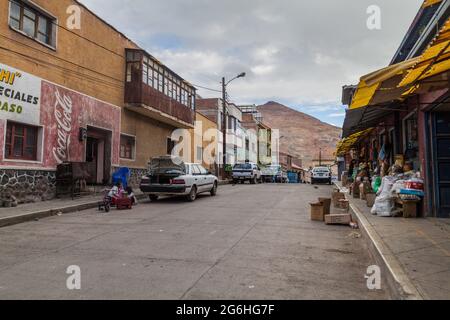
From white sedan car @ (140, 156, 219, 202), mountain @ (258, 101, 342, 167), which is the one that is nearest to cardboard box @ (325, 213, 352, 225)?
white sedan car @ (140, 156, 219, 202)

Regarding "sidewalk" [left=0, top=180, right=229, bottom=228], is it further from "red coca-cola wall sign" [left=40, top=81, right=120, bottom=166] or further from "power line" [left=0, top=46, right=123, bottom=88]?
"power line" [left=0, top=46, right=123, bottom=88]

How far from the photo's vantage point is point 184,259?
234 inches

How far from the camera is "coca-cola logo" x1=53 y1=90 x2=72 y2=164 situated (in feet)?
47.8

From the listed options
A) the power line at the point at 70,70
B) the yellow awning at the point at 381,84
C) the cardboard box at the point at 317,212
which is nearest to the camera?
the yellow awning at the point at 381,84

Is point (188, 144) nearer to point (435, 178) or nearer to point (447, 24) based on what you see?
point (435, 178)

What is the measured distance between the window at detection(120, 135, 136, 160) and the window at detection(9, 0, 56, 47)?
21.8ft

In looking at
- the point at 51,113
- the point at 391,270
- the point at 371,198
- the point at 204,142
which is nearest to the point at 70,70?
the point at 51,113

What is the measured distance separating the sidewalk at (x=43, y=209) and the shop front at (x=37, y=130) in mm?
759

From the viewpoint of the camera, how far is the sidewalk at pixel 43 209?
992 cm

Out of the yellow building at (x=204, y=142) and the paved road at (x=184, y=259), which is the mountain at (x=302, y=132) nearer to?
the yellow building at (x=204, y=142)

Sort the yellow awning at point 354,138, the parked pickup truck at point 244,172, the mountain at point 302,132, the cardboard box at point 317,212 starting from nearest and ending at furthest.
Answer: the cardboard box at point 317,212 → the yellow awning at point 354,138 → the parked pickup truck at point 244,172 → the mountain at point 302,132

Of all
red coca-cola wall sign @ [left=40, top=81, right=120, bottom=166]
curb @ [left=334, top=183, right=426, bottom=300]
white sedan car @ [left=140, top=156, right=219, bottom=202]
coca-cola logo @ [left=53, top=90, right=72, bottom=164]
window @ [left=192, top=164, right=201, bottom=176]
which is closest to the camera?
curb @ [left=334, top=183, right=426, bottom=300]

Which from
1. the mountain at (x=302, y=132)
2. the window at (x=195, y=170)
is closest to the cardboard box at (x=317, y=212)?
the window at (x=195, y=170)
